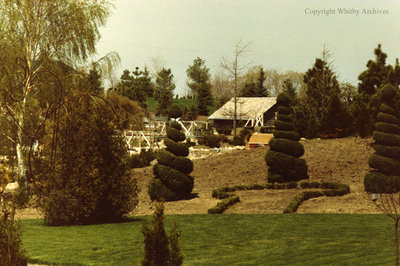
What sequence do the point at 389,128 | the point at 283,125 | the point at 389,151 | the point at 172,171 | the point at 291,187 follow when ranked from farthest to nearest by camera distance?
1. the point at 283,125
2. the point at 291,187
3. the point at 172,171
4. the point at 389,128
5. the point at 389,151

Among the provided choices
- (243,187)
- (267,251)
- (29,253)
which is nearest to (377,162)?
(243,187)

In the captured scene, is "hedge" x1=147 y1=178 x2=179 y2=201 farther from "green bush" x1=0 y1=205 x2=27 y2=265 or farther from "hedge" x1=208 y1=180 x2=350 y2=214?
"green bush" x1=0 y1=205 x2=27 y2=265

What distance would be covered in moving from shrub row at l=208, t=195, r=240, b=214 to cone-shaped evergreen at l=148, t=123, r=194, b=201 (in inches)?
81.0

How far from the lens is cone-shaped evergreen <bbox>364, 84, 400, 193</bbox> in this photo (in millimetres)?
18609

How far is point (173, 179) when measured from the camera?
64.1 ft

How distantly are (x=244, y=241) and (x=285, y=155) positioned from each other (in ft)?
34.0

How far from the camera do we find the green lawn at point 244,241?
415 inches

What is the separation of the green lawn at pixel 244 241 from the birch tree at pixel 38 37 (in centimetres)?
Result: 872

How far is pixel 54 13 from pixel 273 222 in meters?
15.2

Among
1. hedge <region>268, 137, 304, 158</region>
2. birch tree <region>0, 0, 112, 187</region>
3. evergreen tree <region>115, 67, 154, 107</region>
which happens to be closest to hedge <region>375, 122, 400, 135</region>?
hedge <region>268, 137, 304, 158</region>

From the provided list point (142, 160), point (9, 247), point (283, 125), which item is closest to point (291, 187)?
point (283, 125)

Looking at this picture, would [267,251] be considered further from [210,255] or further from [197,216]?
[197,216]

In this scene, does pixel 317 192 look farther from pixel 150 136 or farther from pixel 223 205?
pixel 150 136

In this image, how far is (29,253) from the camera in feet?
37.5
